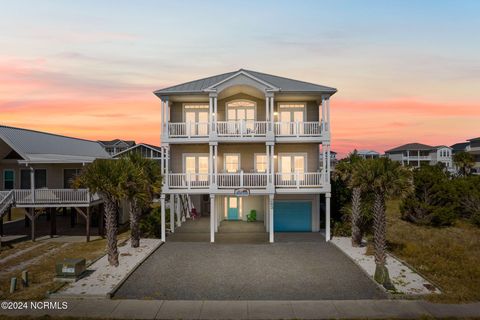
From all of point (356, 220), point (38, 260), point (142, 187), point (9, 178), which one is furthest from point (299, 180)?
point (9, 178)

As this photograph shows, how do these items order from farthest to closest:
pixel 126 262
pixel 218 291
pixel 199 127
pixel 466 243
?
pixel 199 127
pixel 466 243
pixel 126 262
pixel 218 291

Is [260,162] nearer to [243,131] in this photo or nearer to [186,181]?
[243,131]

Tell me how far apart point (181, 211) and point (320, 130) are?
557 inches

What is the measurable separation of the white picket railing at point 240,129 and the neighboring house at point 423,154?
73611 millimetres

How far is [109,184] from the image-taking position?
1562 cm

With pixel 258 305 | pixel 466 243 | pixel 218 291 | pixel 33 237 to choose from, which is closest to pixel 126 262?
pixel 218 291

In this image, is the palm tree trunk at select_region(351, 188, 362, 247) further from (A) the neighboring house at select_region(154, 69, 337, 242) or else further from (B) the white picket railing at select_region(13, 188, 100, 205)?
(B) the white picket railing at select_region(13, 188, 100, 205)

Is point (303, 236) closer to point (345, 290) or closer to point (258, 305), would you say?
point (345, 290)

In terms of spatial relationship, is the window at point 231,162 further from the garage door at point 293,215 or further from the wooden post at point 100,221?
the wooden post at point 100,221

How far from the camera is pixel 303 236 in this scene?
73.7ft

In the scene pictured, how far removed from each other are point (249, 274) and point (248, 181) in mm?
7979

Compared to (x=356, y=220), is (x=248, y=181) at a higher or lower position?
higher

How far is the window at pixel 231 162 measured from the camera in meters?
24.4

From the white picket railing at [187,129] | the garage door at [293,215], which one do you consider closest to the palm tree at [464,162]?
the garage door at [293,215]
